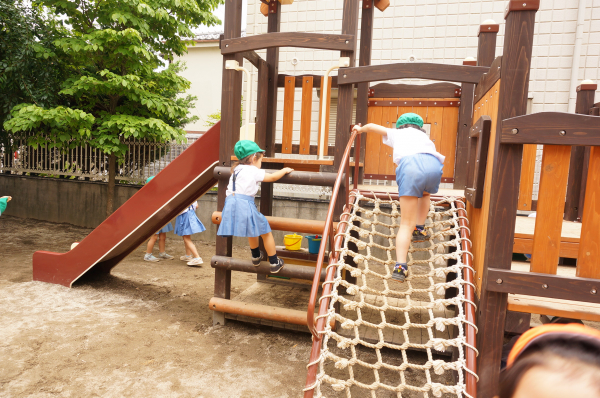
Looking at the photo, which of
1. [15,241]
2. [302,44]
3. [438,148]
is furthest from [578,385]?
[15,241]

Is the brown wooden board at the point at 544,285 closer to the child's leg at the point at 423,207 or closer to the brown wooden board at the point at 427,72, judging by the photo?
the child's leg at the point at 423,207

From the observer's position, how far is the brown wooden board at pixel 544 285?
2117mm

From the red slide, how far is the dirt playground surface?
27 centimetres

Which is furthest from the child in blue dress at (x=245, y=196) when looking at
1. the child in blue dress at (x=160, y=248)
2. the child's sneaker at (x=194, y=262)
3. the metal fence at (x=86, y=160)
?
the metal fence at (x=86, y=160)

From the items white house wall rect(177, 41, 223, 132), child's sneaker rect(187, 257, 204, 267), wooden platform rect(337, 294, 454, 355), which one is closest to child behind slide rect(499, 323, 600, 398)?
wooden platform rect(337, 294, 454, 355)

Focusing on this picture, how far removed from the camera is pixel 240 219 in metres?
3.78

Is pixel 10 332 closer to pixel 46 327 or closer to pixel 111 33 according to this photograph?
pixel 46 327

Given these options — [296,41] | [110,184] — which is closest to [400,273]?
[296,41]

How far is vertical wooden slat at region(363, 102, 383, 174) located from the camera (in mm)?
4656

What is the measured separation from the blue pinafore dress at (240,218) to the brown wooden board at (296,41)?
4.14 feet

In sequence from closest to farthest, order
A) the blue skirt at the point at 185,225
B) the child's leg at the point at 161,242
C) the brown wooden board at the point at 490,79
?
the brown wooden board at the point at 490,79, the blue skirt at the point at 185,225, the child's leg at the point at 161,242

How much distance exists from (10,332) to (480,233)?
171 inches

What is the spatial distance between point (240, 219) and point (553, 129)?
2.61 m

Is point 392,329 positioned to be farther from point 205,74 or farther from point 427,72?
point 205,74
